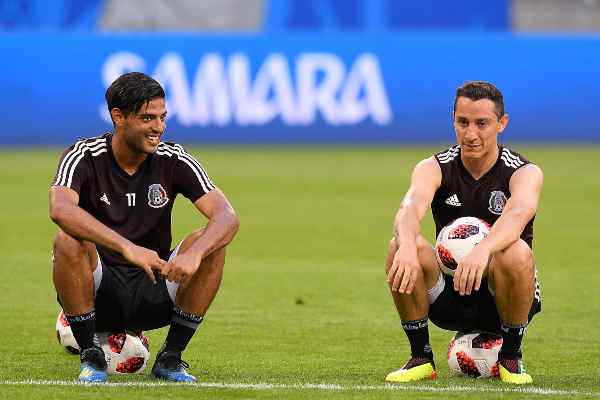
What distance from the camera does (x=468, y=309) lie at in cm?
806

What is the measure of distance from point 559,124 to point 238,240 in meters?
14.3

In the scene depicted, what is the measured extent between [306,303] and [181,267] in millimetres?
3864

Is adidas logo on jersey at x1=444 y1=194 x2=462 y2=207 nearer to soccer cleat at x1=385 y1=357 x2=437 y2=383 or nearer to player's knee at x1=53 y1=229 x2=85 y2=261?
soccer cleat at x1=385 y1=357 x2=437 y2=383

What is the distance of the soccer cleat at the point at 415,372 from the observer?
781cm

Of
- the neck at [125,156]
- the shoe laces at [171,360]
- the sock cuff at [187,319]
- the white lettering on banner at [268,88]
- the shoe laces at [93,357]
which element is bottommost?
the white lettering on banner at [268,88]

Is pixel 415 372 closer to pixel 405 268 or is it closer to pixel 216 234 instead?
pixel 405 268

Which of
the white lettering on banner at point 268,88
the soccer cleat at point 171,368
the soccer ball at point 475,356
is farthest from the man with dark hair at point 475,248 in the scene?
the white lettering on banner at point 268,88

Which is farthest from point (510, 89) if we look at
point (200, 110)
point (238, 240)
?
point (238, 240)

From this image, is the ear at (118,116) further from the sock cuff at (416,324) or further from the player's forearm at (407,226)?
the sock cuff at (416,324)

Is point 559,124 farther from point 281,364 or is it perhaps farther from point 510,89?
point 281,364

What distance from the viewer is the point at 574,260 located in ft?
45.4

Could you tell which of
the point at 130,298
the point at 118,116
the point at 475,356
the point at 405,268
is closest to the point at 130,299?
the point at 130,298

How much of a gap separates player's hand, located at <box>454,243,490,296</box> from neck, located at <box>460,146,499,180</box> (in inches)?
30.4

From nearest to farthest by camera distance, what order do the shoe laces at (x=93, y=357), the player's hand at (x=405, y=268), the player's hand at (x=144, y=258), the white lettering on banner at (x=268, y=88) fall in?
the player's hand at (x=144, y=258), the player's hand at (x=405, y=268), the shoe laces at (x=93, y=357), the white lettering on banner at (x=268, y=88)
